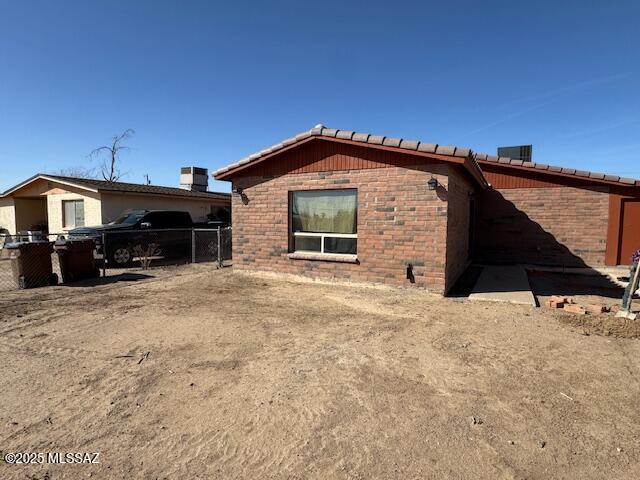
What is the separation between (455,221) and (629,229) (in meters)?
6.81

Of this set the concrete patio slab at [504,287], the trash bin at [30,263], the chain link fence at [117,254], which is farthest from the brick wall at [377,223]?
the trash bin at [30,263]

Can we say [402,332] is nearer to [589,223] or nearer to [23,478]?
[23,478]

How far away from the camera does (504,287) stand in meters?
8.07

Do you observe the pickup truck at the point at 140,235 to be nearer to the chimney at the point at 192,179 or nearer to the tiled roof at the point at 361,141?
the tiled roof at the point at 361,141

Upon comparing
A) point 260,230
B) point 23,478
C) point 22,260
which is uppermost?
point 260,230

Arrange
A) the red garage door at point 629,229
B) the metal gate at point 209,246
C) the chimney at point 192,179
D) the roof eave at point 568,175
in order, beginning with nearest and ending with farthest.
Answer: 1. the roof eave at point 568,175
2. the red garage door at point 629,229
3. the metal gate at point 209,246
4. the chimney at point 192,179

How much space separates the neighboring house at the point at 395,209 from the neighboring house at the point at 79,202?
957cm

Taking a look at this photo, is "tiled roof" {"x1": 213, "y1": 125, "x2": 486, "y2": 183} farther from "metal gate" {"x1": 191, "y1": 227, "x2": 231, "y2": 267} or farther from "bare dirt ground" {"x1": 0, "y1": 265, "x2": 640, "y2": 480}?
"metal gate" {"x1": 191, "y1": 227, "x2": 231, "y2": 267}

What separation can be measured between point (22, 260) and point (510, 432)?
9.85 meters

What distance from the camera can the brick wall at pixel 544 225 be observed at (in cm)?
1132

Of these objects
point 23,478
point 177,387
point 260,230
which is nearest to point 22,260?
point 260,230

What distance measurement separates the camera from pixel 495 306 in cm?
657

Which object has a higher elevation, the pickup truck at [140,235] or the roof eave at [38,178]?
the roof eave at [38,178]

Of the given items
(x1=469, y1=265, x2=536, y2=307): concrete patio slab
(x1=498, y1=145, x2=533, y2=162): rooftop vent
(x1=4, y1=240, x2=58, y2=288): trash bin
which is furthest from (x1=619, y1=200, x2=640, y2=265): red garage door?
(x1=4, y1=240, x2=58, y2=288): trash bin
